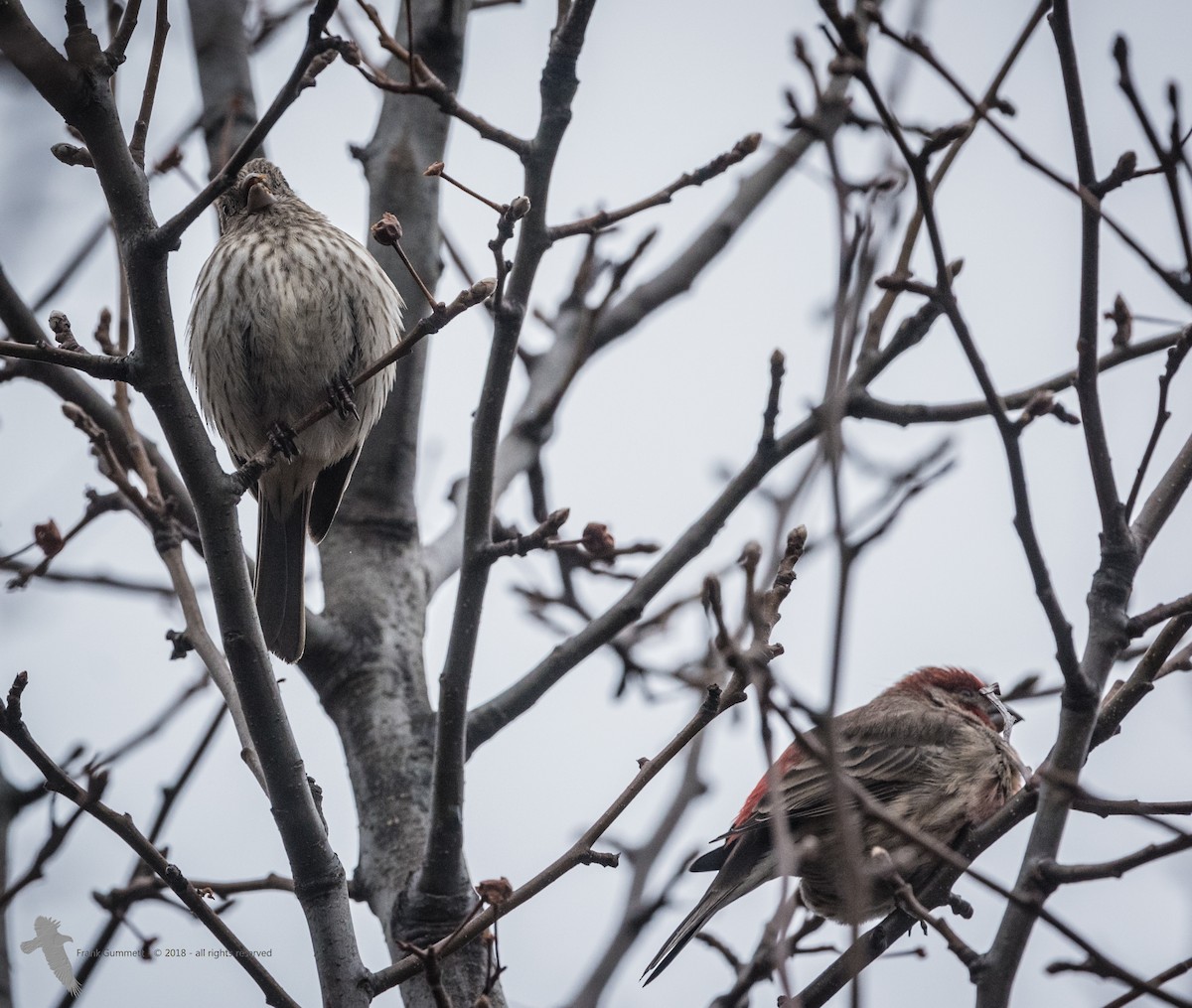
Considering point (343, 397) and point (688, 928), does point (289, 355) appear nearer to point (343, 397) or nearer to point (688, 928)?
→ point (343, 397)

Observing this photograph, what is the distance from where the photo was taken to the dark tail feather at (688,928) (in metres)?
4.21

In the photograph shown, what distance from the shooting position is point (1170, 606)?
279cm

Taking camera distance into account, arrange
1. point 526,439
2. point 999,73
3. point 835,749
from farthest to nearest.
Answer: point 526,439 < point 999,73 < point 835,749

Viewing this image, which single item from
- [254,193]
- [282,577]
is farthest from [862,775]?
[254,193]

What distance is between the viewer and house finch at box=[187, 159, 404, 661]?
522 cm

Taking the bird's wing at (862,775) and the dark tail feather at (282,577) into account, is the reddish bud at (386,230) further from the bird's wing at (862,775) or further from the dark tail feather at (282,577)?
the bird's wing at (862,775)

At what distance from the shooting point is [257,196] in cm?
561

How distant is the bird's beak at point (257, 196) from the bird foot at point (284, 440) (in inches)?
39.4

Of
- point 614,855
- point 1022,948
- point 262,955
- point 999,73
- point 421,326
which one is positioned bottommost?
point 1022,948

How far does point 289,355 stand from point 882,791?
9.86ft

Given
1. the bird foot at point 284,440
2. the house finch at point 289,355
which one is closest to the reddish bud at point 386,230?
the bird foot at point 284,440

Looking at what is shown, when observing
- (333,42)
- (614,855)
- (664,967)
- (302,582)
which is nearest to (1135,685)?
(614,855)

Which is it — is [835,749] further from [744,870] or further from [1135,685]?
[744,870]

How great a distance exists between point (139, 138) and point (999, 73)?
82.9 inches
